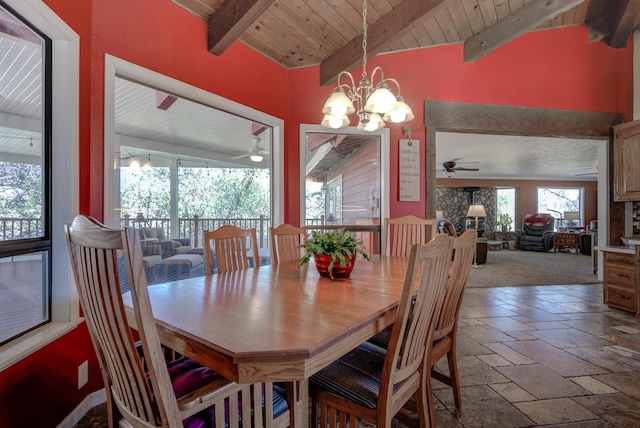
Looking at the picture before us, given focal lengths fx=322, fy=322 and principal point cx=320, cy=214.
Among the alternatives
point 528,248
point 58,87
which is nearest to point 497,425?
point 58,87

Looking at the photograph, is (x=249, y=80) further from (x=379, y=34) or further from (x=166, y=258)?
(x=166, y=258)

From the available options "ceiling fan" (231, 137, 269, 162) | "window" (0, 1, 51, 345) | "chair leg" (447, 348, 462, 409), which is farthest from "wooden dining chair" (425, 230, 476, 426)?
"ceiling fan" (231, 137, 269, 162)

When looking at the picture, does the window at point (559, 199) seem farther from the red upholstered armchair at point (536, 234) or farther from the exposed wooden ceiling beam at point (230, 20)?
the exposed wooden ceiling beam at point (230, 20)

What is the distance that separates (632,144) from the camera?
152 inches

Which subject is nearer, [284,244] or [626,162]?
[284,244]

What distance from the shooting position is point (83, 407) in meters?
1.81

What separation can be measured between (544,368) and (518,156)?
6.23 meters

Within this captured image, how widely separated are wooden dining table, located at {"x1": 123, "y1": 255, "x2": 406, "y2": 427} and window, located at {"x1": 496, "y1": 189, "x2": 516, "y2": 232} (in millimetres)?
10711

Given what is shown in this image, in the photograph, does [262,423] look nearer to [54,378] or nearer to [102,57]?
[54,378]

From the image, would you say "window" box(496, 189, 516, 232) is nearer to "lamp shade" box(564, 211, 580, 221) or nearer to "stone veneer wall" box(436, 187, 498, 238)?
"stone veneer wall" box(436, 187, 498, 238)

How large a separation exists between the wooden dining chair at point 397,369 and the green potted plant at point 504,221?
1075 cm

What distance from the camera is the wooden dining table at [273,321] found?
88 cm

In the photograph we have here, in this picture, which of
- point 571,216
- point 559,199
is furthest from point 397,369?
point 559,199

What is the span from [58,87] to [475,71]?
4120 mm
